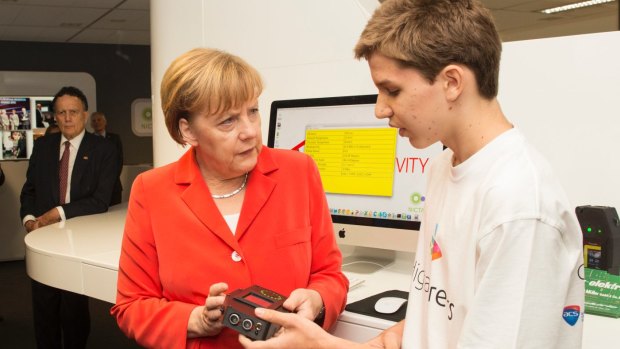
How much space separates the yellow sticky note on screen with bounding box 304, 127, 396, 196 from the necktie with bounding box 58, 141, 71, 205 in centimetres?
221

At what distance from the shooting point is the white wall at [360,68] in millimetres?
1739

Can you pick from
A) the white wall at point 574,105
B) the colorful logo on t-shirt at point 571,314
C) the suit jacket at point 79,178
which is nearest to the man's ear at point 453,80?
the colorful logo on t-shirt at point 571,314

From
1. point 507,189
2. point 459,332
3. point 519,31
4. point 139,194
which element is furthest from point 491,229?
point 519,31

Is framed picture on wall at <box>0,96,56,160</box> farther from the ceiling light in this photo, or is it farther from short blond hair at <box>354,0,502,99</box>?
short blond hair at <box>354,0,502,99</box>

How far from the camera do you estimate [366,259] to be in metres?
2.14

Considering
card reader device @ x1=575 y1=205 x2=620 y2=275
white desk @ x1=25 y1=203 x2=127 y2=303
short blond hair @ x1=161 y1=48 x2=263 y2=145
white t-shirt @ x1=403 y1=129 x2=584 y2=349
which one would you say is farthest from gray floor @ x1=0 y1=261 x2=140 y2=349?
white t-shirt @ x1=403 y1=129 x2=584 y2=349

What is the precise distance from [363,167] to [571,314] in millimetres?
1117

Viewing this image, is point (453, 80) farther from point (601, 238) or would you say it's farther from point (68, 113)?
point (68, 113)

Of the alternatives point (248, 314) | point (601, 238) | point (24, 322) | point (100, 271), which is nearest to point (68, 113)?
point (24, 322)

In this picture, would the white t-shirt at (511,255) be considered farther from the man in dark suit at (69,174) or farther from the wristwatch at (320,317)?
the man in dark suit at (69,174)

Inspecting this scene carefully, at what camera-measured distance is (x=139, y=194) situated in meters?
1.46

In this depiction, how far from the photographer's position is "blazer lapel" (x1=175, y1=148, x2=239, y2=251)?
140 cm

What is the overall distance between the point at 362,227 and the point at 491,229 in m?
1.10

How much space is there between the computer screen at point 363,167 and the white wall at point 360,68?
336mm
